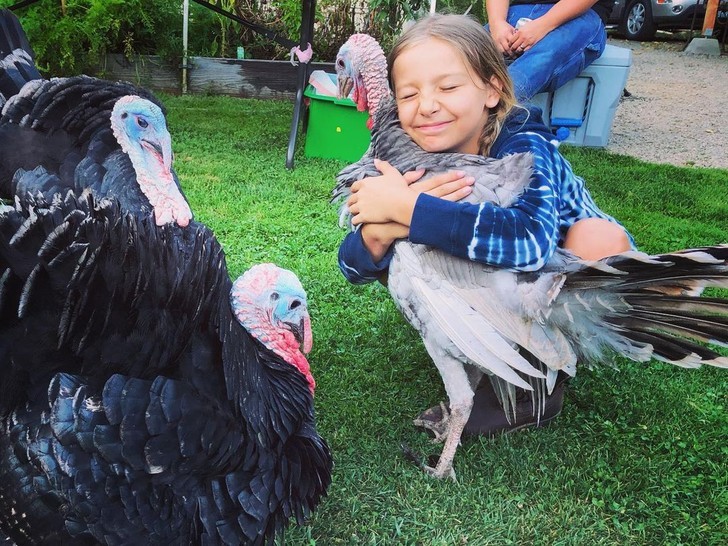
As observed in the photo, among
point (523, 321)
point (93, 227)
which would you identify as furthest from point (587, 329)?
point (93, 227)

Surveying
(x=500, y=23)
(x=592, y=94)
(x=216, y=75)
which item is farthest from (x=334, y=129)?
(x=216, y=75)

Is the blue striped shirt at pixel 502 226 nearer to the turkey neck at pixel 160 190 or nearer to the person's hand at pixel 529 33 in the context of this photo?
the turkey neck at pixel 160 190

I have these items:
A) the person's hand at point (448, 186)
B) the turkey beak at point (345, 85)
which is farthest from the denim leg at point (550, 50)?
the person's hand at point (448, 186)

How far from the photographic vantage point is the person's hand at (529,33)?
3.54 metres

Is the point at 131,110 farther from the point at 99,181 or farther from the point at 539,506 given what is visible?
the point at 539,506

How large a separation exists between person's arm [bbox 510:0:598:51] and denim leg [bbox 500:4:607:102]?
5 centimetres

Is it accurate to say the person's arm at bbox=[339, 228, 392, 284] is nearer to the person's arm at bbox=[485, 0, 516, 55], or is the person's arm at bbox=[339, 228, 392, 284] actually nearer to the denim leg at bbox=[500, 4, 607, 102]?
the denim leg at bbox=[500, 4, 607, 102]

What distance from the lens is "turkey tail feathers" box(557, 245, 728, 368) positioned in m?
1.72

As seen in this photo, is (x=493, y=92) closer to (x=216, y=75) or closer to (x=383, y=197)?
(x=383, y=197)

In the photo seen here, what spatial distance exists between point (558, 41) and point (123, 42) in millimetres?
5435

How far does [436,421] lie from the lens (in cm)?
242

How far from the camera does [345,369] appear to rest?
8.77ft

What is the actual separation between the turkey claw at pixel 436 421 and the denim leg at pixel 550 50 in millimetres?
1902

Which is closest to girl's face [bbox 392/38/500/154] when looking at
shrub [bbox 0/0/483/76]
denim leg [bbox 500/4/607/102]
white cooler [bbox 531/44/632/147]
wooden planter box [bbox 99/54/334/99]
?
denim leg [bbox 500/4/607/102]
